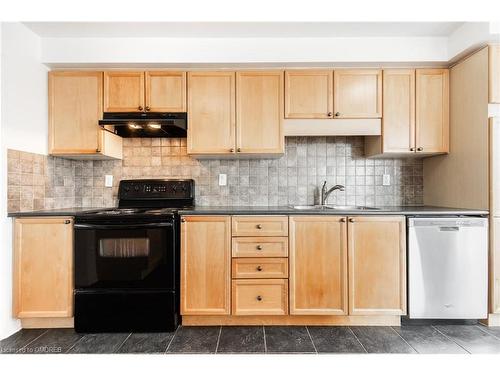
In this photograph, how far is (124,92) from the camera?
2607 mm

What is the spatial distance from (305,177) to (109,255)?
184cm

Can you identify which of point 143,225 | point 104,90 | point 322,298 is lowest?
point 322,298

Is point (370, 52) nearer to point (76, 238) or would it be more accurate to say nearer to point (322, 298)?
point (322, 298)

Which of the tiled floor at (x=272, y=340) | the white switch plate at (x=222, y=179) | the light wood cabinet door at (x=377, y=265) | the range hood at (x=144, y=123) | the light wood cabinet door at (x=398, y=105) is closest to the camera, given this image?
the tiled floor at (x=272, y=340)

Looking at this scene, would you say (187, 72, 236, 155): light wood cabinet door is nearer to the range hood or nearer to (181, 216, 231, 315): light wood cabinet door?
the range hood

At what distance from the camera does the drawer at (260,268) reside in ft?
7.63

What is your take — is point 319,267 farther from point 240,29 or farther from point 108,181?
point 108,181

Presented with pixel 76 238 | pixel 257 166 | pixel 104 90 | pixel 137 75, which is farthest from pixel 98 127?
pixel 257 166

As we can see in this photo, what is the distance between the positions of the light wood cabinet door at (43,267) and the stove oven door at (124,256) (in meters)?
0.10

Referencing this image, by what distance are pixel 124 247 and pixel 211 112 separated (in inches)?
51.4

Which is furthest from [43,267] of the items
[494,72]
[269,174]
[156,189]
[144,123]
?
[494,72]

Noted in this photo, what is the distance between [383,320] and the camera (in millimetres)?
2346

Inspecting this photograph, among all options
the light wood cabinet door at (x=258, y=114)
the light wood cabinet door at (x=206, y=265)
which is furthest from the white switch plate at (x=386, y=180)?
the light wood cabinet door at (x=206, y=265)

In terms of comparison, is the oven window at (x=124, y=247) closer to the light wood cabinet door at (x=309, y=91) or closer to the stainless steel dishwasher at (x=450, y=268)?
the light wood cabinet door at (x=309, y=91)
